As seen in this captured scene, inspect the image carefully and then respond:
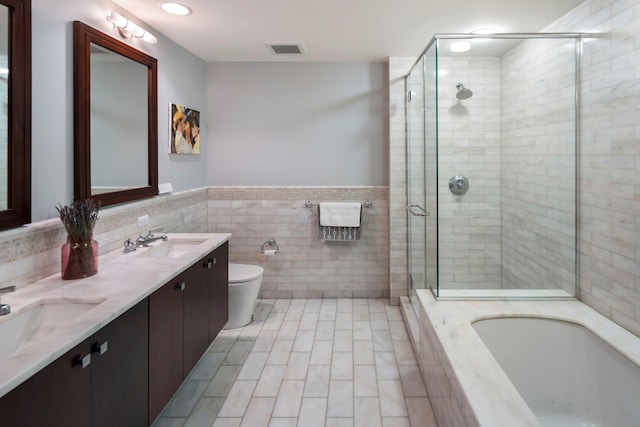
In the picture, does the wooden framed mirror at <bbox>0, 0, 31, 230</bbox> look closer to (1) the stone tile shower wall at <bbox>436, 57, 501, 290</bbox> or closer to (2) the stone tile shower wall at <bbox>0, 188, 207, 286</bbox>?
(2) the stone tile shower wall at <bbox>0, 188, 207, 286</bbox>

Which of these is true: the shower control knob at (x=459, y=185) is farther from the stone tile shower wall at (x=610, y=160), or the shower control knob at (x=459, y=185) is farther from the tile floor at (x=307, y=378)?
the tile floor at (x=307, y=378)

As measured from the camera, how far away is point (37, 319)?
1603 millimetres

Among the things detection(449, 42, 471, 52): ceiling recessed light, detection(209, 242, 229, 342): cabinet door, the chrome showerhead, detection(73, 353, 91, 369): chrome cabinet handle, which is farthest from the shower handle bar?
detection(73, 353, 91, 369): chrome cabinet handle

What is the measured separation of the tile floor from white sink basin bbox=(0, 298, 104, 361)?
930 millimetres

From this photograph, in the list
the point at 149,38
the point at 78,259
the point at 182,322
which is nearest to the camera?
the point at 78,259

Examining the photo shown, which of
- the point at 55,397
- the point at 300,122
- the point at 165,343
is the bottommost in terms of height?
the point at 165,343

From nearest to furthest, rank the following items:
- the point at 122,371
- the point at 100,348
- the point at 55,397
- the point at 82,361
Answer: the point at 55,397, the point at 82,361, the point at 100,348, the point at 122,371

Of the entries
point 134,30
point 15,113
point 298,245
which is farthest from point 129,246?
point 298,245

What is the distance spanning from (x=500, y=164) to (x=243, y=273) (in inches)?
86.8

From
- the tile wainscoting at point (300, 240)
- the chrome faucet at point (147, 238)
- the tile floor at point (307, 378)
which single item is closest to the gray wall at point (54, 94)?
the chrome faucet at point (147, 238)

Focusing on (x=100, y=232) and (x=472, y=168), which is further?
(x=472, y=168)

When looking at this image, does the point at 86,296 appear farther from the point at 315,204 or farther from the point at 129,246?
the point at 315,204

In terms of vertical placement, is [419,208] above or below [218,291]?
above

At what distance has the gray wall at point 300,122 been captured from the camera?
4.13 meters
